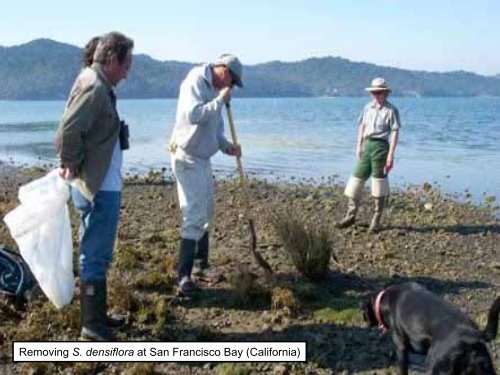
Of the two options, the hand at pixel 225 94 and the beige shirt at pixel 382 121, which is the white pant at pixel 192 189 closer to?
the hand at pixel 225 94

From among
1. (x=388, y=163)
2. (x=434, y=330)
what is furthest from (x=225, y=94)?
(x=388, y=163)

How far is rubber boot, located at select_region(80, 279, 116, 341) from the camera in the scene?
499cm

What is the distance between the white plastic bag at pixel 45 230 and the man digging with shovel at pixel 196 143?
4.24ft

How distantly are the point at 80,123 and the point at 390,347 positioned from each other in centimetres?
290

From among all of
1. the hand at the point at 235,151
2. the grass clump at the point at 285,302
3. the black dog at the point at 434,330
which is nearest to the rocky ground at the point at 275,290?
the grass clump at the point at 285,302

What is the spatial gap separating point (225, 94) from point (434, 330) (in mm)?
2753

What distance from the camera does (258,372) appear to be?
15.8 feet

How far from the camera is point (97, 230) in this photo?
16.1ft

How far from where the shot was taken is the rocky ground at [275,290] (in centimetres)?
509

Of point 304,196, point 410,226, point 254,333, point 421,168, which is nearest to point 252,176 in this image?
point 304,196

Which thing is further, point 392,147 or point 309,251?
point 392,147

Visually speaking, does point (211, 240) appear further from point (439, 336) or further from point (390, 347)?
point (439, 336)
